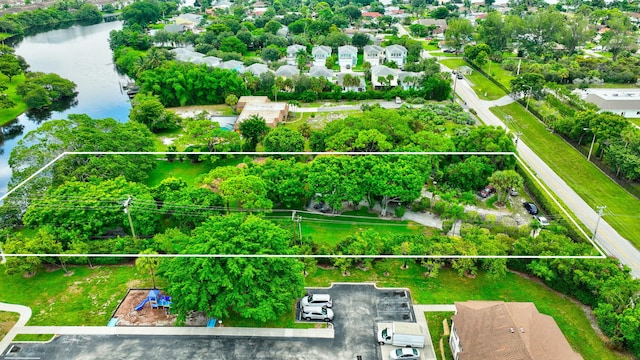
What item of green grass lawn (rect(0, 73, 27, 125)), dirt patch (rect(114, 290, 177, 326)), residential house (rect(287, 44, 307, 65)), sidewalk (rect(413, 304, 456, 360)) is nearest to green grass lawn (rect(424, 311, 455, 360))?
sidewalk (rect(413, 304, 456, 360))

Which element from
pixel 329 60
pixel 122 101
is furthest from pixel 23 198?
pixel 329 60

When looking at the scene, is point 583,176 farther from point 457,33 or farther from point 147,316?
point 457,33

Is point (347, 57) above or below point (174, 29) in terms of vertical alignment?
below

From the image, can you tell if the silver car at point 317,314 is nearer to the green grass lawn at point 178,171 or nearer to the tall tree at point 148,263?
the tall tree at point 148,263

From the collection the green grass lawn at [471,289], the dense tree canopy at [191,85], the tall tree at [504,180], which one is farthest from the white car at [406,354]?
the dense tree canopy at [191,85]

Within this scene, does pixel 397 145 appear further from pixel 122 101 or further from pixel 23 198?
pixel 122 101

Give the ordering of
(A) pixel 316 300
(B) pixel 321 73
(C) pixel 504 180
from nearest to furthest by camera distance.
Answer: (A) pixel 316 300, (C) pixel 504 180, (B) pixel 321 73

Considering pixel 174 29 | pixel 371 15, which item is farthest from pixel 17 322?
pixel 371 15

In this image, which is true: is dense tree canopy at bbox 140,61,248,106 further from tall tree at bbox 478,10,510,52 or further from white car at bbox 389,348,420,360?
tall tree at bbox 478,10,510,52
